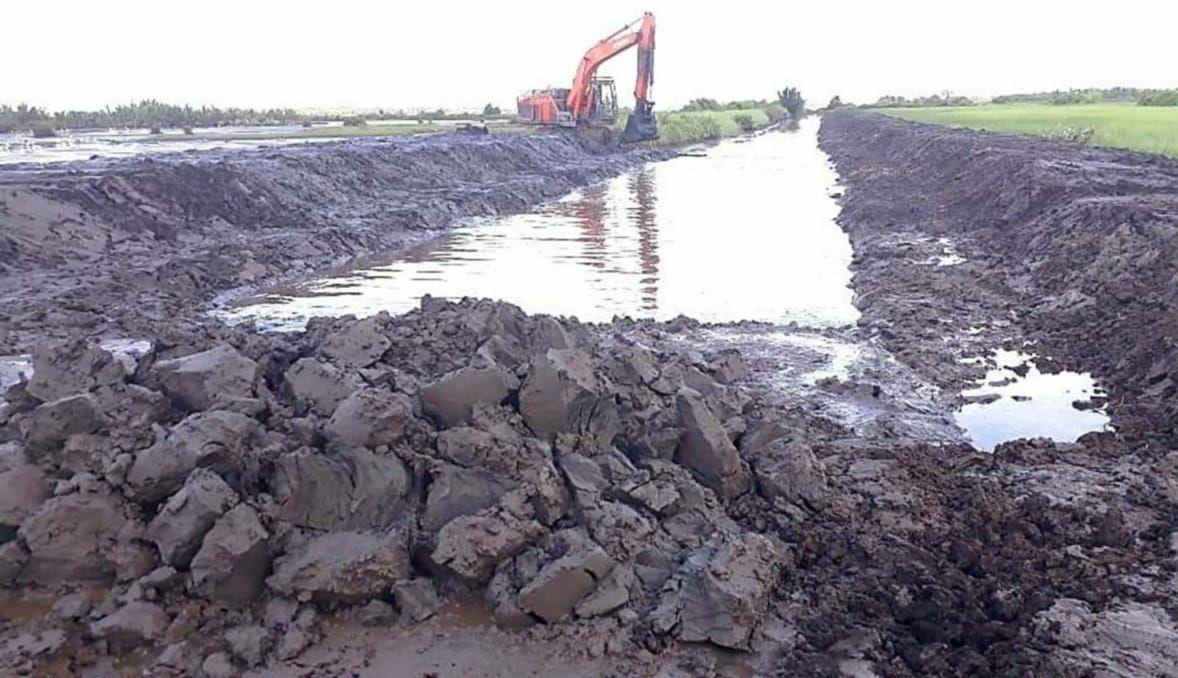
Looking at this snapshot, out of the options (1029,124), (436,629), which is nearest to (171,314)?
(436,629)

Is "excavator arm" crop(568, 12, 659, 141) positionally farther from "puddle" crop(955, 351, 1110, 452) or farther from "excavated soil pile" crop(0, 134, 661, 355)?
"puddle" crop(955, 351, 1110, 452)

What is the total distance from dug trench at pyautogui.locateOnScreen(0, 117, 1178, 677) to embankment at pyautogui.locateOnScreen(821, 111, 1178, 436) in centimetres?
226

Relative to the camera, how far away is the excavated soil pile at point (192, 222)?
10.9m

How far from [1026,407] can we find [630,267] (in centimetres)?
749

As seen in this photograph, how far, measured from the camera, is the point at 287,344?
21.5 feet

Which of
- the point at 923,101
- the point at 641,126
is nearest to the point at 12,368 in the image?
the point at 641,126

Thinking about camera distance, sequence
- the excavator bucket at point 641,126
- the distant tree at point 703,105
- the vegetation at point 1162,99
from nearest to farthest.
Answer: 1. the excavator bucket at point 641,126
2. the vegetation at point 1162,99
3. the distant tree at point 703,105

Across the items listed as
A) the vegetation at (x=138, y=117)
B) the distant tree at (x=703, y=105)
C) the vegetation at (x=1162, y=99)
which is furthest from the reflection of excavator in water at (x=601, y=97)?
the distant tree at (x=703, y=105)

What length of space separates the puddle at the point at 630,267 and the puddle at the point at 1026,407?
254 centimetres

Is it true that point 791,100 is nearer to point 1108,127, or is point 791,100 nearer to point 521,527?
point 1108,127

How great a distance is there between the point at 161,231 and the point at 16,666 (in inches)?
467

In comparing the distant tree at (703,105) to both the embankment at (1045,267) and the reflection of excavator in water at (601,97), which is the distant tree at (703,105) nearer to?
the reflection of excavator in water at (601,97)

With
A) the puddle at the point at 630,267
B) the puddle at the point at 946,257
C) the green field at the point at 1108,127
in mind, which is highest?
the green field at the point at 1108,127

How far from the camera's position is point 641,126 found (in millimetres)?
37312
